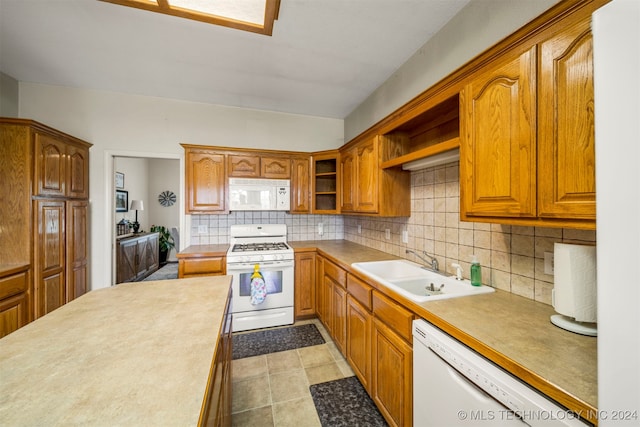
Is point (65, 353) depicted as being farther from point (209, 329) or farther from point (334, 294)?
point (334, 294)

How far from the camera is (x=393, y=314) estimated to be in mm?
1391

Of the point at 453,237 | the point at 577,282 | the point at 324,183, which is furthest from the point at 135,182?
the point at 577,282

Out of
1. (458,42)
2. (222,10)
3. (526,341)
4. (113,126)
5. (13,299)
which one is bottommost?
(13,299)

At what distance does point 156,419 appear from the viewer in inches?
21.0

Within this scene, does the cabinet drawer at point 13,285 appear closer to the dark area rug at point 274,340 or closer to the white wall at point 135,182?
the dark area rug at point 274,340

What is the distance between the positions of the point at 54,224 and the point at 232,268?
1.65 meters

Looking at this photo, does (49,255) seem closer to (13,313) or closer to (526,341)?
(13,313)

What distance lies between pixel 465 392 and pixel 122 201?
5907mm

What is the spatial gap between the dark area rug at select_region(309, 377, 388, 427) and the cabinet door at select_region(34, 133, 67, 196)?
9.35 ft

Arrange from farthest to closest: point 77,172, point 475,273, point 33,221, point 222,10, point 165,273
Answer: point 165,273 < point 77,172 < point 33,221 < point 222,10 < point 475,273

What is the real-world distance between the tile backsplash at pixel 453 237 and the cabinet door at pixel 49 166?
1250mm

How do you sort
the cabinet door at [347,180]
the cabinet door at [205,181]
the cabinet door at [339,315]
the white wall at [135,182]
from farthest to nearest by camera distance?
the white wall at [135,182]
the cabinet door at [205,181]
the cabinet door at [347,180]
the cabinet door at [339,315]

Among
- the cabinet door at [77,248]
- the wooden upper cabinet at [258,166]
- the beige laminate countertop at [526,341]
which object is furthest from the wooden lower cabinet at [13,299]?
the beige laminate countertop at [526,341]

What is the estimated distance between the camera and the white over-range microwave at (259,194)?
9.70 ft
